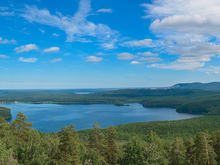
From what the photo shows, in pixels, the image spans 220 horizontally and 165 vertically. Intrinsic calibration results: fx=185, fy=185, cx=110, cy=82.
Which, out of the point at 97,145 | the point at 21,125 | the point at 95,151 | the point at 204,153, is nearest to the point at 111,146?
the point at 97,145

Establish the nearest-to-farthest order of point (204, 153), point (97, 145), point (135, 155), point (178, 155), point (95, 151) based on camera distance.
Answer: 1. point (135, 155)
2. point (204, 153)
3. point (95, 151)
4. point (97, 145)
5. point (178, 155)

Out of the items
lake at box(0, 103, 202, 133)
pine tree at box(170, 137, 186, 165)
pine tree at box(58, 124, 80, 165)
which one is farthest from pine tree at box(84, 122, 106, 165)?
lake at box(0, 103, 202, 133)

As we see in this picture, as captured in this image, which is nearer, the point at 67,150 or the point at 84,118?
the point at 67,150

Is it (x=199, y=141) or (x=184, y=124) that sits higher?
(x=199, y=141)

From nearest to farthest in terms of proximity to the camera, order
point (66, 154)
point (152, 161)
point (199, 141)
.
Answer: point (66, 154) < point (152, 161) < point (199, 141)

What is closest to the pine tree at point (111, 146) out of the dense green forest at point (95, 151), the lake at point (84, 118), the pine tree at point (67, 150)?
the dense green forest at point (95, 151)

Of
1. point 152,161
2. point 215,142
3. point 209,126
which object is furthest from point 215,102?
point 152,161

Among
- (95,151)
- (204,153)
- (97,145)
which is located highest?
(204,153)

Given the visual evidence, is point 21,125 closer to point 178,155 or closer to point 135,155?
point 135,155

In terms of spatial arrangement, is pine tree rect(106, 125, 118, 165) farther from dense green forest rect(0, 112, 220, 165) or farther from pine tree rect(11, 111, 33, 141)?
pine tree rect(11, 111, 33, 141)

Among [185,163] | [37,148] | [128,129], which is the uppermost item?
[37,148]

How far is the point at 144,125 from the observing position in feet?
300

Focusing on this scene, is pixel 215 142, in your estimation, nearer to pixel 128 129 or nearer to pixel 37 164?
pixel 37 164

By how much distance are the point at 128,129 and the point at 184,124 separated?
27.9 metres
